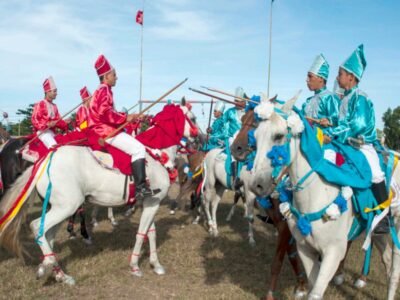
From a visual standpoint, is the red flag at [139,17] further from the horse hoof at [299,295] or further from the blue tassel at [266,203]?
the horse hoof at [299,295]

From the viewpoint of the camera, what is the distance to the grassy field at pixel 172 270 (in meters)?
5.39

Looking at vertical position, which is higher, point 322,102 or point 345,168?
point 322,102

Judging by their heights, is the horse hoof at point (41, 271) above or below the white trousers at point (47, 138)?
below

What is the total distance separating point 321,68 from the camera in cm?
497

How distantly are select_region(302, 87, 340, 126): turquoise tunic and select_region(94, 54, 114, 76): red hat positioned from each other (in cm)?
312

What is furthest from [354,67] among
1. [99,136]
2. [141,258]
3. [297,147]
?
[141,258]

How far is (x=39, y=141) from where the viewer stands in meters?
7.30

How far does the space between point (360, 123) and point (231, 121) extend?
221 inches

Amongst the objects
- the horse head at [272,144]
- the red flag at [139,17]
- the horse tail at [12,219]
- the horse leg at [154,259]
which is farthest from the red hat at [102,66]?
the red flag at [139,17]

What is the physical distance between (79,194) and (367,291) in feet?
14.5

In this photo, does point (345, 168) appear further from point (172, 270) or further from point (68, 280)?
point (68, 280)

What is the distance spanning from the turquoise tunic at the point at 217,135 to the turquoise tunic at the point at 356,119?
18.7ft

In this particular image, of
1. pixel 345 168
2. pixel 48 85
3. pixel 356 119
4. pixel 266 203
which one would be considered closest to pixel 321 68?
pixel 356 119

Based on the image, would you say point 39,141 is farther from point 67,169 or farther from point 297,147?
point 297,147
